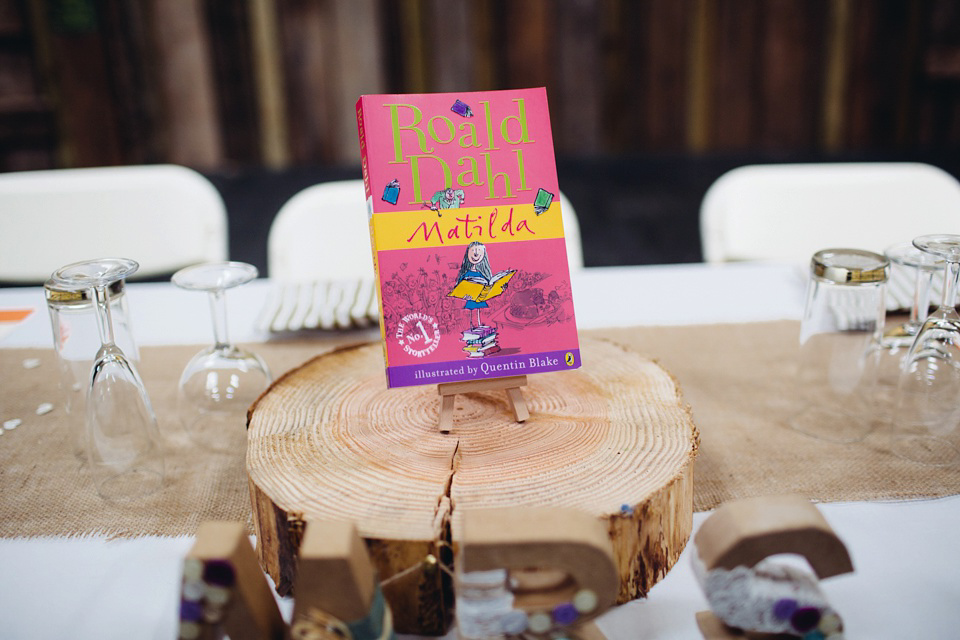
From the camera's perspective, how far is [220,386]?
3.61ft

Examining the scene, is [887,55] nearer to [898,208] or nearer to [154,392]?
[898,208]

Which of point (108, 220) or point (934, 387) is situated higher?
point (108, 220)

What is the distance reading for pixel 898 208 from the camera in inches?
70.6

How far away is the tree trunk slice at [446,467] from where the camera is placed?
0.72 m

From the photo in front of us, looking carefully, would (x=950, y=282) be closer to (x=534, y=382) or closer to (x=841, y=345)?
(x=841, y=345)

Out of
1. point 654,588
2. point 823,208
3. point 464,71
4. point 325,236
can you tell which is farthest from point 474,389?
point 464,71

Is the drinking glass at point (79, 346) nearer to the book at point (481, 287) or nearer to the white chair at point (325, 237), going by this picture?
the book at point (481, 287)

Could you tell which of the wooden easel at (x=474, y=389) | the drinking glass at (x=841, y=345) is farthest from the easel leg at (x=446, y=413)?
the drinking glass at (x=841, y=345)

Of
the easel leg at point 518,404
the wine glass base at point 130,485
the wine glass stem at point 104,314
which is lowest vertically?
the wine glass base at point 130,485

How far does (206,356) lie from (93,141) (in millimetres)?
3489

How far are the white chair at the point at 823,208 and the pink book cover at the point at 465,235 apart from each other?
1.09 m

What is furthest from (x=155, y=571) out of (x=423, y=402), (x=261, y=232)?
(x=261, y=232)

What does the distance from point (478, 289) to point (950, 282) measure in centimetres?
52

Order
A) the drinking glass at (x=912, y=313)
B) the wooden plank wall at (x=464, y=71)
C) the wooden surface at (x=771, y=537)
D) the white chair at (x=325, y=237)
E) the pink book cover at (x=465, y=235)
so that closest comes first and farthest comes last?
the wooden surface at (x=771, y=537), the pink book cover at (x=465, y=235), the drinking glass at (x=912, y=313), the white chair at (x=325, y=237), the wooden plank wall at (x=464, y=71)
